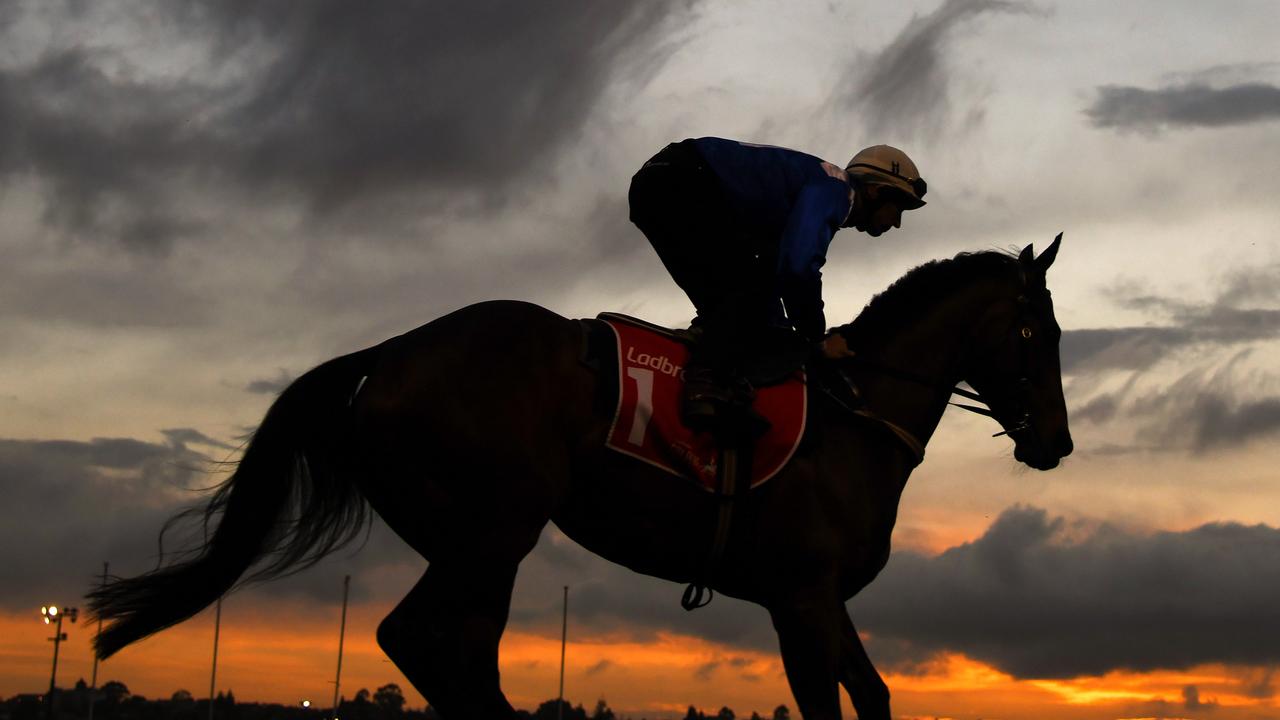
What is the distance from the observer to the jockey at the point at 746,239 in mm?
8523

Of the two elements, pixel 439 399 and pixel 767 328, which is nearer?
pixel 439 399

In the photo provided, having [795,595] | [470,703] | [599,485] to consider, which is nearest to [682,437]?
[599,485]

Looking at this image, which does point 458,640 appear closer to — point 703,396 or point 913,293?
point 703,396

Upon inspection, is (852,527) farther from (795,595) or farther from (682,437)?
(682,437)

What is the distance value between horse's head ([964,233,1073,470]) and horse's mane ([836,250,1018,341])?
1.01 feet

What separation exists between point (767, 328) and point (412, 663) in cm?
301

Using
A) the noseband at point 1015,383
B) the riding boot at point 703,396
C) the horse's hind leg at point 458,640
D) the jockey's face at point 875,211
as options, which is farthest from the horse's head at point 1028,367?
the horse's hind leg at point 458,640

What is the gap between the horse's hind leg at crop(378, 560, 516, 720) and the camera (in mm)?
7477

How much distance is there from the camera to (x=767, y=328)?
869 cm

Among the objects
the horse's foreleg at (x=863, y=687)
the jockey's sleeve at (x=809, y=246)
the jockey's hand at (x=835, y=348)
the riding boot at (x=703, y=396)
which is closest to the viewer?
the riding boot at (x=703, y=396)

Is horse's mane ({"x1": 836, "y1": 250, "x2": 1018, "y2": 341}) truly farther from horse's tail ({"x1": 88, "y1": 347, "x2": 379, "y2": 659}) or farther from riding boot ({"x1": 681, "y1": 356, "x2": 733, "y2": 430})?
horse's tail ({"x1": 88, "y1": 347, "x2": 379, "y2": 659})

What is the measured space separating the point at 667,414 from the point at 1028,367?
308cm

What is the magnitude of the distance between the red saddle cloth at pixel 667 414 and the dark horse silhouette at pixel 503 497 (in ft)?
0.30

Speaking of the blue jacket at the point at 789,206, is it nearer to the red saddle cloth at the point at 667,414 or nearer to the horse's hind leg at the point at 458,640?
the red saddle cloth at the point at 667,414
